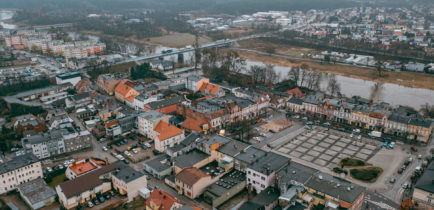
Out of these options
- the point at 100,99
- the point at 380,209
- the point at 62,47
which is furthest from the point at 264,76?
the point at 62,47

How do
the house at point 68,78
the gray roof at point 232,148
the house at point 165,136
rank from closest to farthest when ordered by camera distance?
the gray roof at point 232,148 < the house at point 165,136 < the house at point 68,78

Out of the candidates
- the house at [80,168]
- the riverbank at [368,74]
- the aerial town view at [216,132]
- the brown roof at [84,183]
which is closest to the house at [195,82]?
the aerial town view at [216,132]

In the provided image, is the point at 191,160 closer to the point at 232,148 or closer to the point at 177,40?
the point at 232,148

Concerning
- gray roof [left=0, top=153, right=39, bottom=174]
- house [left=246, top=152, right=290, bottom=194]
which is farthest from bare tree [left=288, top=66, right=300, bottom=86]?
gray roof [left=0, top=153, right=39, bottom=174]

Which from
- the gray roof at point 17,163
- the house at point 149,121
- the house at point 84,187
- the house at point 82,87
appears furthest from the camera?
the house at point 82,87

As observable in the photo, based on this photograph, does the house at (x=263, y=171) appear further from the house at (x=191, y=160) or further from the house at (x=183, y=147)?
the house at (x=183, y=147)

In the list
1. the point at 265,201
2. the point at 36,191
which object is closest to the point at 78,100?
the point at 36,191
